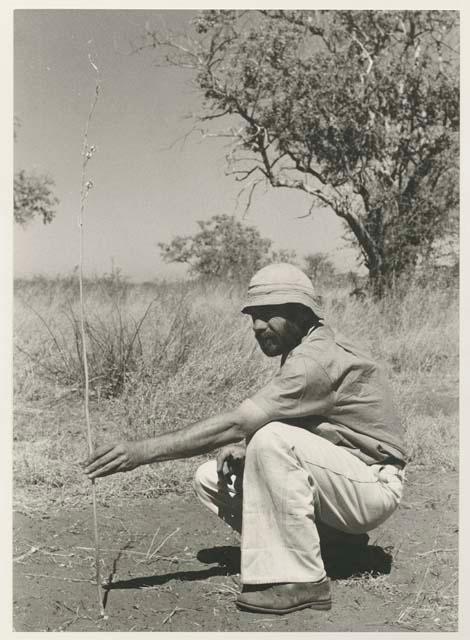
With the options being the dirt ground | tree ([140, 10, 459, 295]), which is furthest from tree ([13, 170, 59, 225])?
the dirt ground

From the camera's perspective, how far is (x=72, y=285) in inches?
303

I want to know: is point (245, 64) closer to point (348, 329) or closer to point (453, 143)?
point (453, 143)

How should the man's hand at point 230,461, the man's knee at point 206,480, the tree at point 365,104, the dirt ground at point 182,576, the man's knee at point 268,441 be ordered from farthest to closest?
the tree at point 365,104 → the man's knee at point 206,480 → the man's hand at point 230,461 → the dirt ground at point 182,576 → the man's knee at point 268,441

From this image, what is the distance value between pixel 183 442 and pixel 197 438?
50 mm

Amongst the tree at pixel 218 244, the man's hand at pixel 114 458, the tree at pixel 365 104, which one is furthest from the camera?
the tree at pixel 218 244

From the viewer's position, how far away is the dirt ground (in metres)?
2.71

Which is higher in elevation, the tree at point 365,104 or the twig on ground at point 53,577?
the tree at point 365,104

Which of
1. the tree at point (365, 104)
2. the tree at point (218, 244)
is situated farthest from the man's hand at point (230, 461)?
the tree at point (218, 244)

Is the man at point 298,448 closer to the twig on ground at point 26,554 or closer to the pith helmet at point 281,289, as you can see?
the pith helmet at point 281,289

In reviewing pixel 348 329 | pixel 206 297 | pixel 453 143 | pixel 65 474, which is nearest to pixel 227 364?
pixel 65 474

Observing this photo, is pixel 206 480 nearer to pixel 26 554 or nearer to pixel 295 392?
pixel 295 392

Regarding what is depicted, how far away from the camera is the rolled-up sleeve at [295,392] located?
2.63 m

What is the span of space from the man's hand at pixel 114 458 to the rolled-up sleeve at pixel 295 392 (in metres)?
0.44

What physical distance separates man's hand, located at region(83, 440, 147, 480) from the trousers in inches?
15.6
